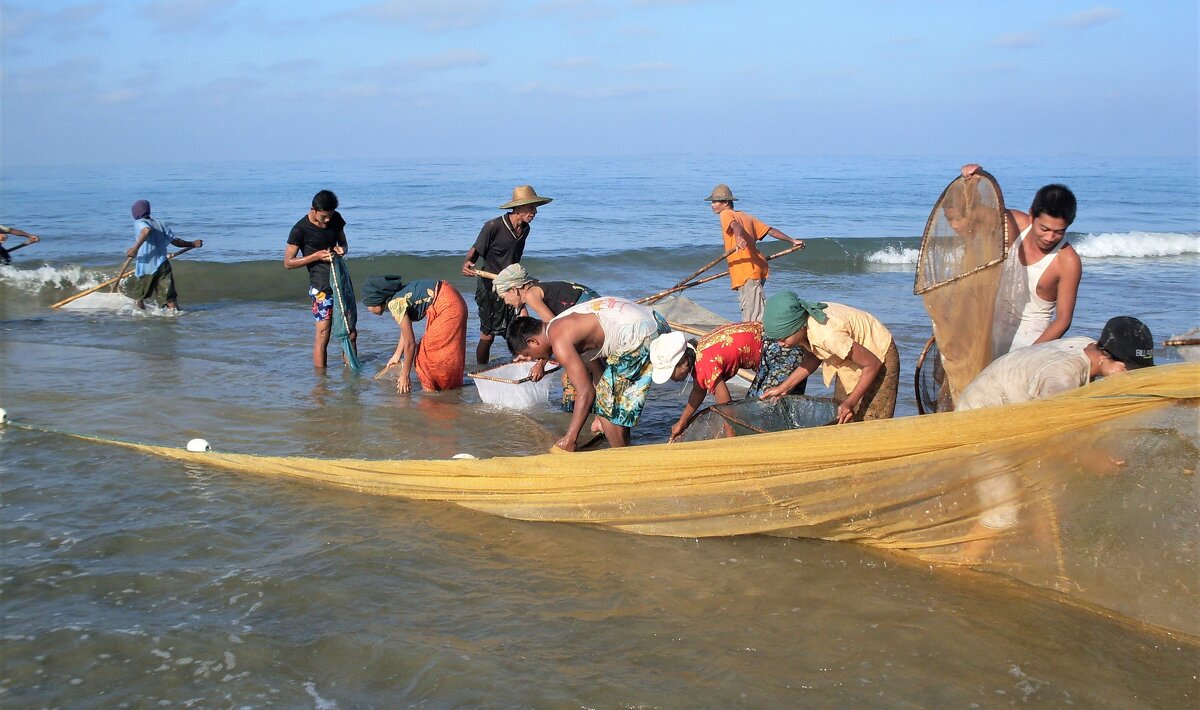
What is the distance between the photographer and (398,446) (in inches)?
212

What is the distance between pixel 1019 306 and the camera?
13.6ft

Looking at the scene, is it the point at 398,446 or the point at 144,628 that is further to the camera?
the point at 398,446

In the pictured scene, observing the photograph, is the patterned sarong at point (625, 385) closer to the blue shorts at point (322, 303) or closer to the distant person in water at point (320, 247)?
the distant person in water at point (320, 247)

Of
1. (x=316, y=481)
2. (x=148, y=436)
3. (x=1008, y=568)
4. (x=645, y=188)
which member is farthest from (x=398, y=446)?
(x=645, y=188)

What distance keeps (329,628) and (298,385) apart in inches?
154

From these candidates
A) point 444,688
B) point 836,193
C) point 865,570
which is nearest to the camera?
point 444,688

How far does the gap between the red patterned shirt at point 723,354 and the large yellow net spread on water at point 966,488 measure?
995 mm

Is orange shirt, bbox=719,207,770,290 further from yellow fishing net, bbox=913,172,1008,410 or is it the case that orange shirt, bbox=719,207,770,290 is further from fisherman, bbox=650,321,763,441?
yellow fishing net, bbox=913,172,1008,410

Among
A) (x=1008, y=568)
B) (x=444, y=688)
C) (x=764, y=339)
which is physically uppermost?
(x=764, y=339)

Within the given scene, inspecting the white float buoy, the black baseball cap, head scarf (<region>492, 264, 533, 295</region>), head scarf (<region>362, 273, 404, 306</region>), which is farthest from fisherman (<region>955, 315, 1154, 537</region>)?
head scarf (<region>362, 273, 404, 306</region>)

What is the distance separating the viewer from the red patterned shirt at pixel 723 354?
4.46 metres

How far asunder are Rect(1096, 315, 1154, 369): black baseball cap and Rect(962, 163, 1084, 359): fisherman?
2.33ft

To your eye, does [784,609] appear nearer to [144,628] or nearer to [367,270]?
[144,628]

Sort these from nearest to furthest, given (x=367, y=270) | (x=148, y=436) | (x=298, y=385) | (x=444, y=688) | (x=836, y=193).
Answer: (x=444, y=688) → (x=148, y=436) → (x=298, y=385) → (x=367, y=270) → (x=836, y=193)
